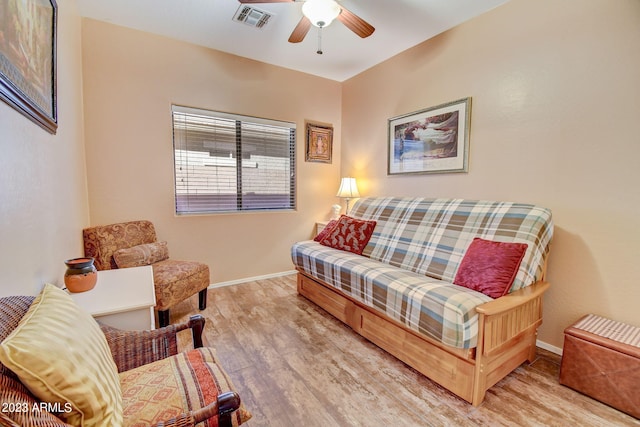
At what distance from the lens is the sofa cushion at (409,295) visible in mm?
1540

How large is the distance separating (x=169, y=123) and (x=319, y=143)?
188cm

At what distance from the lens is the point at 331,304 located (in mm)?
2611

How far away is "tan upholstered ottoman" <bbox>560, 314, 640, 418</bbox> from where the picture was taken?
148 cm

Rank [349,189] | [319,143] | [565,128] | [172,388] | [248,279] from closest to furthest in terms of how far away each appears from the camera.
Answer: [172,388] < [565,128] < [248,279] < [349,189] < [319,143]

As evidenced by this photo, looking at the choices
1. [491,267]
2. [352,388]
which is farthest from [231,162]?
[491,267]

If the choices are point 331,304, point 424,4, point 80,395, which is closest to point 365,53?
point 424,4

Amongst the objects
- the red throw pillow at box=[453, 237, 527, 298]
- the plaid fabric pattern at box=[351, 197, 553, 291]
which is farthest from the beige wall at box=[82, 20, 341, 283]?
the red throw pillow at box=[453, 237, 527, 298]

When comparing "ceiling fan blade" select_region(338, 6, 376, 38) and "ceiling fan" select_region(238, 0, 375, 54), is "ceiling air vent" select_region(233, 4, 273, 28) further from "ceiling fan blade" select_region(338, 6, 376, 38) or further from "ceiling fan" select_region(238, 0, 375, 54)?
"ceiling fan blade" select_region(338, 6, 376, 38)

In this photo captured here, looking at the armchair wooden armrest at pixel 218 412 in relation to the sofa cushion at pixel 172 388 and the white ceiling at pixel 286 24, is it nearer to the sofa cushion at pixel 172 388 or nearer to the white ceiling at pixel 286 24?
the sofa cushion at pixel 172 388

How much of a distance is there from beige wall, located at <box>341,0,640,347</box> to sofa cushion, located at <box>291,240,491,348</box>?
919 millimetres

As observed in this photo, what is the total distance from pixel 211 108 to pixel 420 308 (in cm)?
294

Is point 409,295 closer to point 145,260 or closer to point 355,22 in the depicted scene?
point 355,22

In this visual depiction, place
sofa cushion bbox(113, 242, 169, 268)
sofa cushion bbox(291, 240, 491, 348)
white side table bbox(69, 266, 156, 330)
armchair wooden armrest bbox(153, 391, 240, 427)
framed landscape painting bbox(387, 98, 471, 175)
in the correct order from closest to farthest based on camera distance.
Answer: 1. armchair wooden armrest bbox(153, 391, 240, 427)
2. white side table bbox(69, 266, 156, 330)
3. sofa cushion bbox(291, 240, 491, 348)
4. sofa cushion bbox(113, 242, 169, 268)
5. framed landscape painting bbox(387, 98, 471, 175)

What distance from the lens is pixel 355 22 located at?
212 cm
